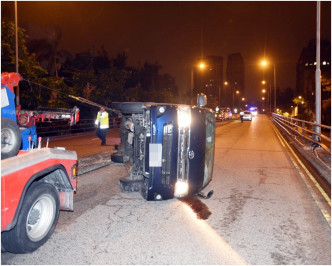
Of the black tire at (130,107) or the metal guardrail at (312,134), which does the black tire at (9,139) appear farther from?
the metal guardrail at (312,134)

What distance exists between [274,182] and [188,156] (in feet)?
11.0

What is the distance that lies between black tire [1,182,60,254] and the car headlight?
2.62 meters

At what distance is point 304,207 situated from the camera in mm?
6430

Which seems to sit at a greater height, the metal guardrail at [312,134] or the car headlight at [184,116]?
the car headlight at [184,116]

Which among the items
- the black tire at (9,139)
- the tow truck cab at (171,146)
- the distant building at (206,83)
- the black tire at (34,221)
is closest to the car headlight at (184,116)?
the tow truck cab at (171,146)

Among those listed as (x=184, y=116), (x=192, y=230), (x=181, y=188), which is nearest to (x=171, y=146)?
(x=184, y=116)

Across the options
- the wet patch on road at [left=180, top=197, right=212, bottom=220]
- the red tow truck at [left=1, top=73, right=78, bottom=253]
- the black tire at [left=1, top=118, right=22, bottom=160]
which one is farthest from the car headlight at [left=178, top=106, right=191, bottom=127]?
the black tire at [left=1, top=118, right=22, bottom=160]

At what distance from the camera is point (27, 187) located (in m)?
4.05

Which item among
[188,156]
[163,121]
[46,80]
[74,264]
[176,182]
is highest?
[46,80]

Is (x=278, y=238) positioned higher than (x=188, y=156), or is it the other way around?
(x=188, y=156)

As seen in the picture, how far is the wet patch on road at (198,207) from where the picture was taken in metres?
5.93

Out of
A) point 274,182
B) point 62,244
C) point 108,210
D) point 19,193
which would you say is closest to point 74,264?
point 62,244

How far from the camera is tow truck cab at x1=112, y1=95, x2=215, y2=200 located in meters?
6.20

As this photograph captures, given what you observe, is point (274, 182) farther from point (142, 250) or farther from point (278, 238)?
point (142, 250)
